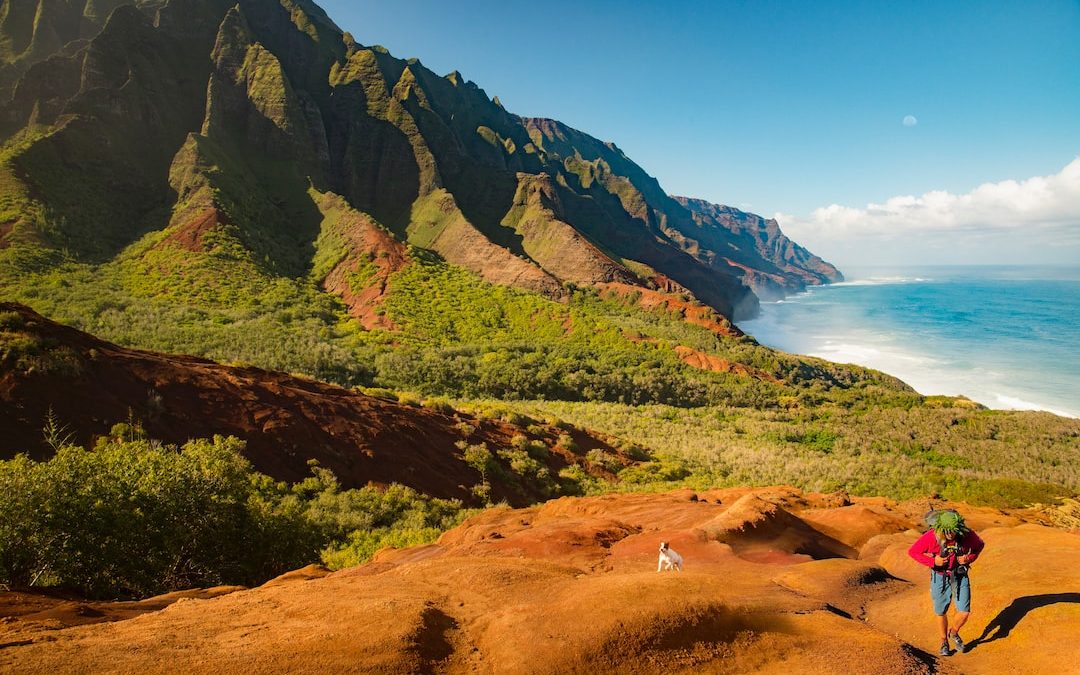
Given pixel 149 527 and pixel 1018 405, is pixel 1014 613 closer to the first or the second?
pixel 149 527

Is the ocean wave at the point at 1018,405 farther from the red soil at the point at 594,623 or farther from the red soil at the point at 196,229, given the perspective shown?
the red soil at the point at 196,229

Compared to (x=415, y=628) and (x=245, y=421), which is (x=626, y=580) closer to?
(x=415, y=628)

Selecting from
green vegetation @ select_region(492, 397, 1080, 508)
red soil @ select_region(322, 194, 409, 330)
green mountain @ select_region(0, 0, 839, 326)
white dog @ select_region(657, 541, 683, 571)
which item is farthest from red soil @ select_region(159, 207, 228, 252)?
white dog @ select_region(657, 541, 683, 571)

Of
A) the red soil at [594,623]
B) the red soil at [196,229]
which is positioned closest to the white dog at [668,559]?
the red soil at [594,623]

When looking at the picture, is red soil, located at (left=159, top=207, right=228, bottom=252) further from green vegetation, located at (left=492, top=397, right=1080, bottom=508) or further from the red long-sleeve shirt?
the red long-sleeve shirt

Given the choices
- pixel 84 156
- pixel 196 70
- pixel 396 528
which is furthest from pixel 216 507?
pixel 196 70

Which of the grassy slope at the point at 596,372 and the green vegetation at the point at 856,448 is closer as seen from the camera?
the green vegetation at the point at 856,448

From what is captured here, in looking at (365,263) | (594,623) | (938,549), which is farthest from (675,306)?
(594,623)
